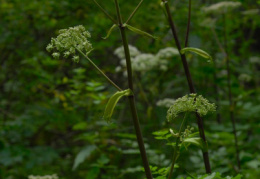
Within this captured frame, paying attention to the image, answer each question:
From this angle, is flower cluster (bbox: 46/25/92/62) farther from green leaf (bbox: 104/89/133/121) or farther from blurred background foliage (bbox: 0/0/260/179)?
blurred background foliage (bbox: 0/0/260/179)

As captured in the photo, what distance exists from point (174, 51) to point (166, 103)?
627mm

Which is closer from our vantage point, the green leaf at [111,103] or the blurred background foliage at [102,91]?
the green leaf at [111,103]

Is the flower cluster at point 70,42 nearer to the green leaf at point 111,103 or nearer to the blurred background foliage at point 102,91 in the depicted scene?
the green leaf at point 111,103

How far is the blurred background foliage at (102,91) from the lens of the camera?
10.6 ft

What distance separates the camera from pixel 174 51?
11.0ft

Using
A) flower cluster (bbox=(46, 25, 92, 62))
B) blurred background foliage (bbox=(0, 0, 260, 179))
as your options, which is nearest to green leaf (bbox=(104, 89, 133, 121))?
flower cluster (bbox=(46, 25, 92, 62))

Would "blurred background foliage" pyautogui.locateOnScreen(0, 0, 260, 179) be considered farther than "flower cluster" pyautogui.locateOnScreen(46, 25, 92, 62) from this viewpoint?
Yes

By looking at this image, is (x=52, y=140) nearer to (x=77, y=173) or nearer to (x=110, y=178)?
(x=77, y=173)

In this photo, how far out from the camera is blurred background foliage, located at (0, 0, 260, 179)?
3.22 meters

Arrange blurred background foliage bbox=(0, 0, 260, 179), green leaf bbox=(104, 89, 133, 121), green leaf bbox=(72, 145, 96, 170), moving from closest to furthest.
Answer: green leaf bbox=(104, 89, 133, 121) → green leaf bbox=(72, 145, 96, 170) → blurred background foliage bbox=(0, 0, 260, 179)

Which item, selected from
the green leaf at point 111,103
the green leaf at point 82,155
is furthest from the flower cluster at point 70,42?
the green leaf at point 82,155

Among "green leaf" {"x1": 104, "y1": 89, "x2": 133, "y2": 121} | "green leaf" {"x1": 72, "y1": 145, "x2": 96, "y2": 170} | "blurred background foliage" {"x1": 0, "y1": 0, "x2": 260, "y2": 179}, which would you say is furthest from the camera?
"blurred background foliage" {"x1": 0, "y1": 0, "x2": 260, "y2": 179}

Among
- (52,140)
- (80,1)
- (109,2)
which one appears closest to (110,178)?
(109,2)

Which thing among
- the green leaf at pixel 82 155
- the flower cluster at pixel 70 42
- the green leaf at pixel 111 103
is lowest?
the green leaf at pixel 82 155
